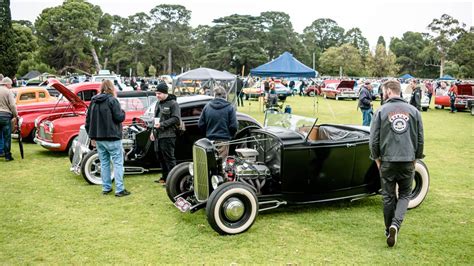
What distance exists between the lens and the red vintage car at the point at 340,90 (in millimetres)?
32156

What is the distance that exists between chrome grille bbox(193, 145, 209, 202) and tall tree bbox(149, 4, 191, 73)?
221 feet

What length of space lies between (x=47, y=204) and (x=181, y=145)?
2.70 meters

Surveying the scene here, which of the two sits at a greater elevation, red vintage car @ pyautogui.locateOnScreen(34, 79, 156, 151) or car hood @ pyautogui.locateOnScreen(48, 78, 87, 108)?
car hood @ pyautogui.locateOnScreen(48, 78, 87, 108)

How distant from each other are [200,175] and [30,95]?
9.78 metres

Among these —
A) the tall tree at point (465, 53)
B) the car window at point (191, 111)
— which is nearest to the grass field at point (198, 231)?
the car window at point (191, 111)

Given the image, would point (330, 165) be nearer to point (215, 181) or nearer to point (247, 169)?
point (247, 169)

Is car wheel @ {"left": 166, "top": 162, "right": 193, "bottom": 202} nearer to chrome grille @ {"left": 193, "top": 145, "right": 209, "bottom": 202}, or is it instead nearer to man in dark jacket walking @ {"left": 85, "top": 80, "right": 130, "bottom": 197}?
chrome grille @ {"left": 193, "top": 145, "right": 209, "bottom": 202}

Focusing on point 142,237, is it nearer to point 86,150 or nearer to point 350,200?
point 350,200

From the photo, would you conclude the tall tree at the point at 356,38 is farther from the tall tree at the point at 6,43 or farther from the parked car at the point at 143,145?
the parked car at the point at 143,145

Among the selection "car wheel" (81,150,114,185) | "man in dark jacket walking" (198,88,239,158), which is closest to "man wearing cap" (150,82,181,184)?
"man in dark jacket walking" (198,88,239,158)

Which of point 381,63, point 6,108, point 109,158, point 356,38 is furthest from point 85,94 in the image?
point 356,38

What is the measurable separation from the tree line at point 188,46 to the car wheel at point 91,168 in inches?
→ 2005

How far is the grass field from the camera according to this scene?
4.40m

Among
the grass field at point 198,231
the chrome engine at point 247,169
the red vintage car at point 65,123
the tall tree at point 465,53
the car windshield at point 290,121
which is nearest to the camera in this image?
the grass field at point 198,231
